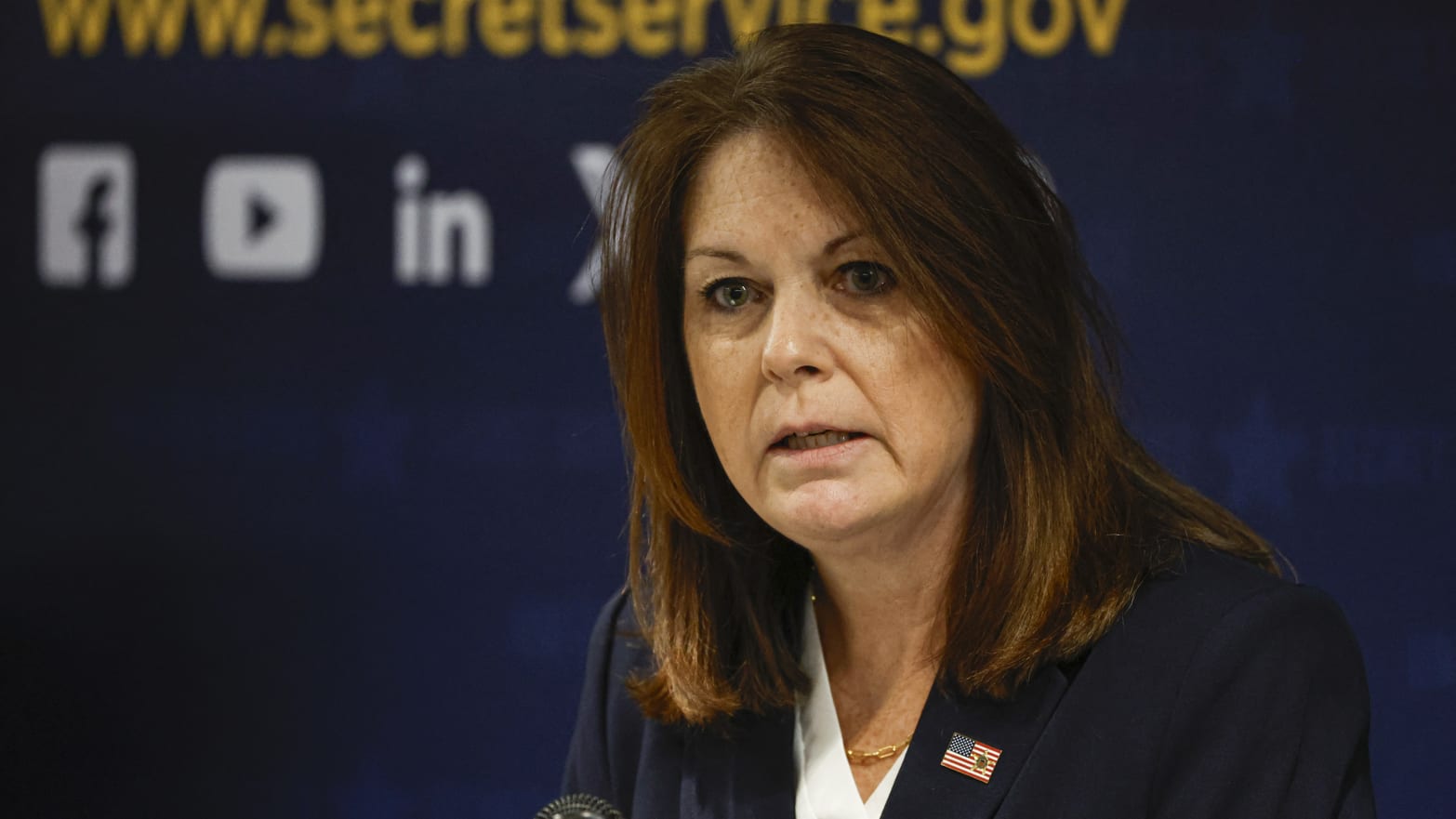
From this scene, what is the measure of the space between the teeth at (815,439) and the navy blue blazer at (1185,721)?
0.85 ft

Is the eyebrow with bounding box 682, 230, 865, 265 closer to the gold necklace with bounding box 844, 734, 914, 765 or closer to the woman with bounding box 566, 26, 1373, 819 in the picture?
the woman with bounding box 566, 26, 1373, 819

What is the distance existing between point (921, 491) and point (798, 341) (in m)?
0.18

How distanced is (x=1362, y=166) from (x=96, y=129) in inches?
81.2

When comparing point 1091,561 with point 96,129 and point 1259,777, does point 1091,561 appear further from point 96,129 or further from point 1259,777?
point 96,129

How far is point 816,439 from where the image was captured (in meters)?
1.41

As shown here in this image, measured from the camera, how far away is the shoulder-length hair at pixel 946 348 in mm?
1371

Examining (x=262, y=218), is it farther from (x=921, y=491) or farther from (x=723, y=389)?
(x=921, y=491)

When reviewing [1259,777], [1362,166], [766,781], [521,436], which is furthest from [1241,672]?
[521,436]

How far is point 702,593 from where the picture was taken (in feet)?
5.42

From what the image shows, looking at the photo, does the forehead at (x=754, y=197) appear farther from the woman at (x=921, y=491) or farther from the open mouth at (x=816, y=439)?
the open mouth at (x=816, y=439)

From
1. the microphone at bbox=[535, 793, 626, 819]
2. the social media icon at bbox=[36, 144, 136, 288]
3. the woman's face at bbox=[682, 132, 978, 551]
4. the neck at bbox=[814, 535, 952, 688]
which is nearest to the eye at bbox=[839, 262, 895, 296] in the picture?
the woman's face at bbox=[682, 132, 978, 551]

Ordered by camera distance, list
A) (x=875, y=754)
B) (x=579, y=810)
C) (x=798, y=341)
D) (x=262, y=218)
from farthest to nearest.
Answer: (x=262, y=218), (x=875, y=754), (x=798, y=341), (x=579, y=810)

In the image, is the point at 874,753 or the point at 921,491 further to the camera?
the point at 874,753

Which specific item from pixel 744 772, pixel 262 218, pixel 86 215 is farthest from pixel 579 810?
pixel 86 215
